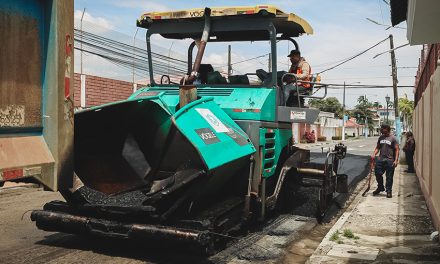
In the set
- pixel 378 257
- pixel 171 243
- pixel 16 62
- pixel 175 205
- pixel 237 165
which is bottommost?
pixel 378 257

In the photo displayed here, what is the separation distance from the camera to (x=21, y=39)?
3.04m

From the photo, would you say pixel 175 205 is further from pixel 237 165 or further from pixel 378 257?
pixel 378 257

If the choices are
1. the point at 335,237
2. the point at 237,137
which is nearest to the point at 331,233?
the point at 335,237

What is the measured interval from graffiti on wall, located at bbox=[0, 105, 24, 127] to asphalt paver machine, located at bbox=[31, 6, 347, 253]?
969mm

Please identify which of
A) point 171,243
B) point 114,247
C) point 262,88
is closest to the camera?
point 171,243

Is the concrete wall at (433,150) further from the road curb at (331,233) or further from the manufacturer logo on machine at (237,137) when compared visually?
the manufacturer logo on machine at (237,137)

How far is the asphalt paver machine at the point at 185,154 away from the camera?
16.7 feet

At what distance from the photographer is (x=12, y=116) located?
119 inches

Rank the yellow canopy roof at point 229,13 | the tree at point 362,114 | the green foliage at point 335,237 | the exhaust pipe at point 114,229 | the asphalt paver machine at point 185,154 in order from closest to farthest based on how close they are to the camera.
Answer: the exhaust pipe at point 114,229, the asphalt paver machine at point 185,154, the yellow canopy roof at point 229,13, the green foliage at point 335,237, the tree at point 362,114

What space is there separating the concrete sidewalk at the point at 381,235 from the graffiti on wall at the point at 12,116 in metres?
3.91

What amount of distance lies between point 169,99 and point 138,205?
1.94 m

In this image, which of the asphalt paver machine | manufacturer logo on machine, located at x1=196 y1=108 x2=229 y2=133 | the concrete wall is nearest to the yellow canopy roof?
the asphalt paver machine

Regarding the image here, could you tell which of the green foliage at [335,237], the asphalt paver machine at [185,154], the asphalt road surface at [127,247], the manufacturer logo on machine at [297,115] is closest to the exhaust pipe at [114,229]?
the asphalt paver machine at [185,154]

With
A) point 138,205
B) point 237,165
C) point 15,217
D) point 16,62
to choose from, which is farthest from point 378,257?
point 15,217
